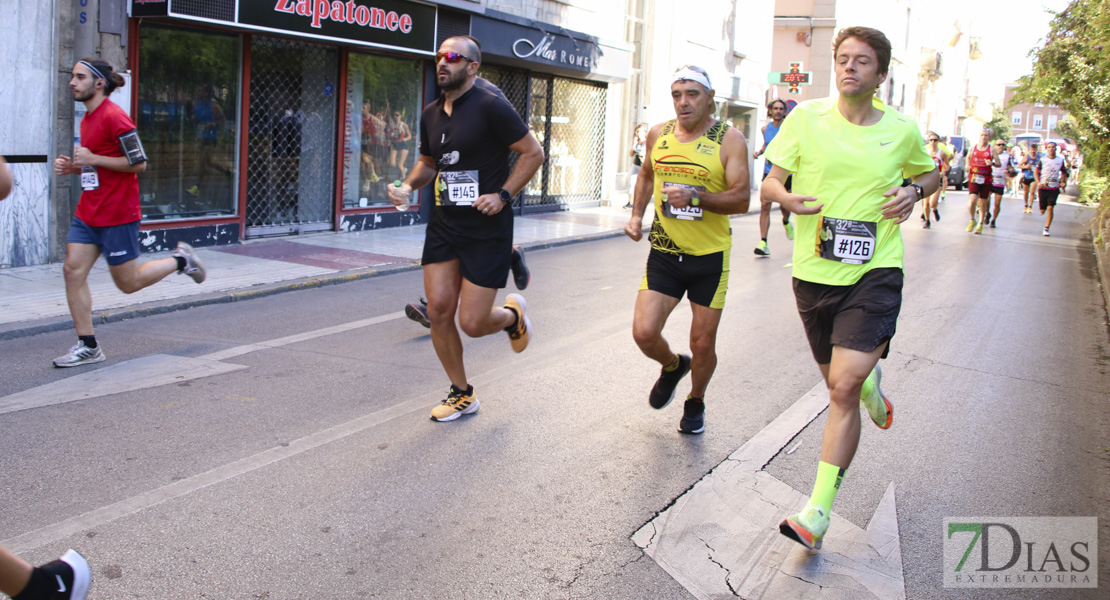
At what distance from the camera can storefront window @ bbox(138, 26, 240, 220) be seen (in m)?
11.0

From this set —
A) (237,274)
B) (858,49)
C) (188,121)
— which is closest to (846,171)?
(858,49)

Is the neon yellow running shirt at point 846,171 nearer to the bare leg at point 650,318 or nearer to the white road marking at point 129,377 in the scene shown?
the bare leg at point 650,318

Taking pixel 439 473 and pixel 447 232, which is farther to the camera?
pixel 447 232

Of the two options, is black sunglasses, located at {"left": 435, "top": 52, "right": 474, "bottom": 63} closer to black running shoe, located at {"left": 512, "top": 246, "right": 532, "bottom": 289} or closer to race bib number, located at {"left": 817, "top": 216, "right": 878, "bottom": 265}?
black running shoe, located at {"left": 512, "top": 246, "right": 532, "bottom": 289}

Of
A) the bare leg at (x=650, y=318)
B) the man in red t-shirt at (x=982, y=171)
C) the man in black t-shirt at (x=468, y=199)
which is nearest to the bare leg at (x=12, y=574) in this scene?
the man in black t-shirt at (x=468, y=199)

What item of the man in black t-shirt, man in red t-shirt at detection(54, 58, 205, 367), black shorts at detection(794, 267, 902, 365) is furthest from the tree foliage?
man in red t-shirt at detection(54, 58, 205, 367)

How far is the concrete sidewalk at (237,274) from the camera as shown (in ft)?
25.4

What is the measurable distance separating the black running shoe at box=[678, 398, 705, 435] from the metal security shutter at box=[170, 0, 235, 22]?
7.62 m

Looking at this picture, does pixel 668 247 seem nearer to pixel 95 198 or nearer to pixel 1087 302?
pixel 95 198

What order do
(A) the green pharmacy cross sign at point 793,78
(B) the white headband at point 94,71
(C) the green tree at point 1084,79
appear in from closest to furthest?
(B) the white headband at point 94,71 → (C) the green tree at point 1084,79 → (A) the green pharmacy cross sign at point 793,78

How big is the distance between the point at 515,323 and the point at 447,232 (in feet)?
3.03

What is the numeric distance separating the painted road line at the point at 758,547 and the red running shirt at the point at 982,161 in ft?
52.0

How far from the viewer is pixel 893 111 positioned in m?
3.98

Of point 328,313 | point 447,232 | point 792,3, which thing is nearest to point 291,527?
point 447,232
